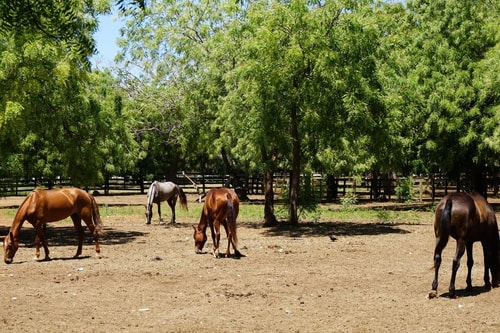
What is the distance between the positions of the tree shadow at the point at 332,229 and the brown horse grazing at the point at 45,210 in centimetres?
622

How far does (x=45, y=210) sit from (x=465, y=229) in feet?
28.0

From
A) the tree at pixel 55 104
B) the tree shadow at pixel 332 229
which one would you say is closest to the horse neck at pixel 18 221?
the tree at pixel 55 104

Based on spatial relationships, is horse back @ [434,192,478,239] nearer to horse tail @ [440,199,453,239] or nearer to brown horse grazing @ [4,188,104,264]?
horse tail @ [440,199,453,239]

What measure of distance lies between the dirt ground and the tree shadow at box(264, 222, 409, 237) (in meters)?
1.79

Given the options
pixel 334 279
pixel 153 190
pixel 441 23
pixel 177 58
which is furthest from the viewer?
pixel 441 23

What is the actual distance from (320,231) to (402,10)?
20368 millimetres

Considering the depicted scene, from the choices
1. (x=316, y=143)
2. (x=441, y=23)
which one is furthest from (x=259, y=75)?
(x=441, y=23)

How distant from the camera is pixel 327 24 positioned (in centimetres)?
1900

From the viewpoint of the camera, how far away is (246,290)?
1026cm

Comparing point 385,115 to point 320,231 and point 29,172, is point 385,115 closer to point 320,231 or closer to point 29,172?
point 320,231

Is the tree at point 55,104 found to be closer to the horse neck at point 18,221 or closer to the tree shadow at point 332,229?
the horse neck at point 18,221

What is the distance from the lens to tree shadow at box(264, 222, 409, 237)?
1898cm

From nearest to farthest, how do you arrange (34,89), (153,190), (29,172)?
(34,89) → (153,190) → (29,172)

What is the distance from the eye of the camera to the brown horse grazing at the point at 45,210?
13203 millimetres
